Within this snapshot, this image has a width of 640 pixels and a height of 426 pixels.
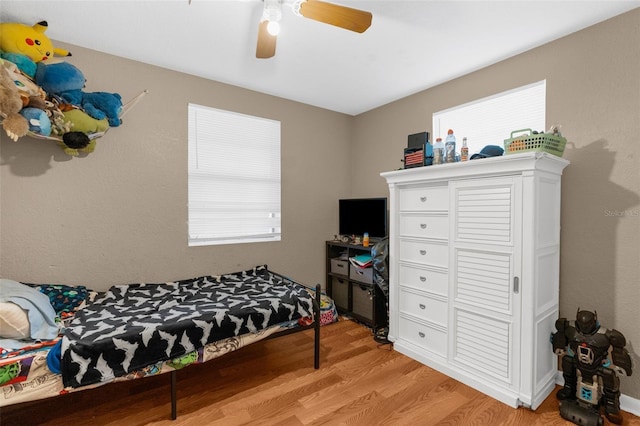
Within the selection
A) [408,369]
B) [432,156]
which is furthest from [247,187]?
[408,369]

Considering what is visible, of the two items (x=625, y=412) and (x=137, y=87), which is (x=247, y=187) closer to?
(x=137, y=87)

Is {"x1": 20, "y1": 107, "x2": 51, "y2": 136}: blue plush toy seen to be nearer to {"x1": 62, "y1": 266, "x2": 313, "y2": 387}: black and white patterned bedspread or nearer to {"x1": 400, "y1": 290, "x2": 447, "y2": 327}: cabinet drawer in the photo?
{"x1": 62, "y1": 266, "x2": 313, "y2": 387}: black and white patterned bedspread

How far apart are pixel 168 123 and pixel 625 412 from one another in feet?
13.3

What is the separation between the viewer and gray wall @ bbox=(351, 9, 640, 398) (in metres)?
1.93

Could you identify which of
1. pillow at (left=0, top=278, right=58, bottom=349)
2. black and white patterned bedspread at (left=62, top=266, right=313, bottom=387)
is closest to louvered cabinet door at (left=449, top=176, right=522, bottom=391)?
black and white patterned bedspread at (left=62, top=266, right=313, bottom=387)

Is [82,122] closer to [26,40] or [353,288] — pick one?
[26,40]

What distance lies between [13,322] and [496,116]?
370cm

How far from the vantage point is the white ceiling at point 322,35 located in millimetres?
1909

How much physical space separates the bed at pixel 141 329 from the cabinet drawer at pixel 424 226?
103cm

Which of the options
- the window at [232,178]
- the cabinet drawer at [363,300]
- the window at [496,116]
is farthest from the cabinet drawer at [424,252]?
the window at [232,178]

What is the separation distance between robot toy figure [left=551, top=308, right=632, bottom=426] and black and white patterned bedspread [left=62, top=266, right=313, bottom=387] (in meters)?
1.80

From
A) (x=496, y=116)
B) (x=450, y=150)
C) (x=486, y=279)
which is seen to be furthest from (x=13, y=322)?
(x=496, y=116)

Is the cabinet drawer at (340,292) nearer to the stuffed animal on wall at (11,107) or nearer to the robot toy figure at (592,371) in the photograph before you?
the robot toy figure at (592,371)

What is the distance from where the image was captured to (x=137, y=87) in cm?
263
